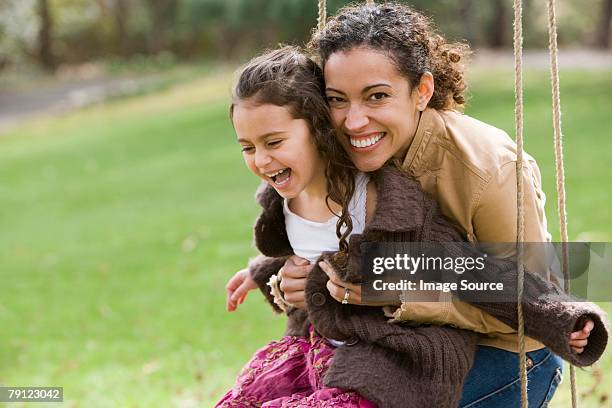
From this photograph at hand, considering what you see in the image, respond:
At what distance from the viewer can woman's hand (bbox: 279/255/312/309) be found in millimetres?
2807

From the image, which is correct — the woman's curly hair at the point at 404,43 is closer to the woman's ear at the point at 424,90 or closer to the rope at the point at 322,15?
A: the woman's ear at the point at 424,90

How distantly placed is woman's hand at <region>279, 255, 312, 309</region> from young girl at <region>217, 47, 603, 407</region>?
42 millimetres

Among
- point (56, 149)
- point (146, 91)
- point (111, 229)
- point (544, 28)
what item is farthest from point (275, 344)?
point (544, 28)

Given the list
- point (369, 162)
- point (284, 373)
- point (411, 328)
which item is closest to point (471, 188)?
point (369, 162)

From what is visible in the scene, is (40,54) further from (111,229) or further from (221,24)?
(111,229)

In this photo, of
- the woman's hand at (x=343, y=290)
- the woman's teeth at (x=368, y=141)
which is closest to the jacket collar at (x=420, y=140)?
the woman's teeth at (x=368, y=141)

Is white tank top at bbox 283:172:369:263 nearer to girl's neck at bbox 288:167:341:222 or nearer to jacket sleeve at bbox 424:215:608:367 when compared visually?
girl's neck at bbox 288:167:341:222

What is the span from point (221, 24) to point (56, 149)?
34.1ft

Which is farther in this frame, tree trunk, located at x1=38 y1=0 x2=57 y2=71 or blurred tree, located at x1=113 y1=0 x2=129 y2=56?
blurred tree, located at x1=113 y1=0 x2=129 y2=56

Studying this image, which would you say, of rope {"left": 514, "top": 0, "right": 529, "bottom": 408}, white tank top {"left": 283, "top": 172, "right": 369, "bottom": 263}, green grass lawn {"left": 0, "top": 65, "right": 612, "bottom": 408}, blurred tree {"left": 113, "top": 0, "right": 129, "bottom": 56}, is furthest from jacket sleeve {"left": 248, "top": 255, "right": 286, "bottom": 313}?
blurred tree {"left": 113, "top": 0, "right": 129, "bottom": 56}

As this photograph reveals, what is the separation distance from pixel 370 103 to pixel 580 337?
88 cm

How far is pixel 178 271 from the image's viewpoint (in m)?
8.98

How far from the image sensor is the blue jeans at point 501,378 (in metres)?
2.78

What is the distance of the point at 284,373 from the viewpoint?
281cm
